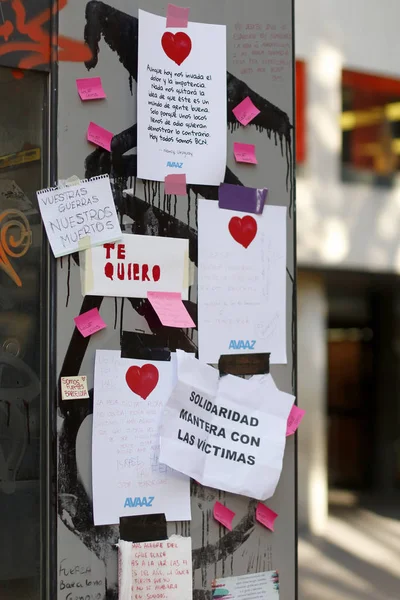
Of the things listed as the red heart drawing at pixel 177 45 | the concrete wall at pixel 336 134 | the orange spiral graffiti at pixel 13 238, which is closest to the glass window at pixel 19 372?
the orange spiral graffiti at pixel 13 238

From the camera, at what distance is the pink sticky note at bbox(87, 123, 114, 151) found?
2.84 metres

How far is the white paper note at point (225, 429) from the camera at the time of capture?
9.68 ft

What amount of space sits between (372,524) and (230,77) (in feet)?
34.4

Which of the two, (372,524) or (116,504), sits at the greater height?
(116,504)

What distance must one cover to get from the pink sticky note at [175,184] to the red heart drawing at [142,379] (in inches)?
22.2

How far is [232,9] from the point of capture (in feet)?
10.4

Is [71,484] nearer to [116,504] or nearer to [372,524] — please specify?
[116,504]

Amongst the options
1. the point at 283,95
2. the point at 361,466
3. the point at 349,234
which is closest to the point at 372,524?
the point at 361,466

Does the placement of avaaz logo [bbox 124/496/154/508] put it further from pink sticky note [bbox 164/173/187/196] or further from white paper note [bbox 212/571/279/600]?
pink sticky note [bbox 164/173/187/196]

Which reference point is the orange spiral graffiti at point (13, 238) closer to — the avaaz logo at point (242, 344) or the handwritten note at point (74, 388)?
the handwritten note at point (74, 388)

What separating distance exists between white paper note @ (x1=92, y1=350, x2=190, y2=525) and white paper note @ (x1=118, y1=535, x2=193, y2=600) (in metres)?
0.09

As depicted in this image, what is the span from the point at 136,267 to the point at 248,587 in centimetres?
113

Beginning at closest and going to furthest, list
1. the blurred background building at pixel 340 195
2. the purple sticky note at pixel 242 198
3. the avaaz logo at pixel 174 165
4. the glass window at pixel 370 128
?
1. the avaaz logo at pixel 174 165
2. the purple sticky note at pixel 242 198
3. the blurred background building at pixel 340 195
4. the glass window at pixel 370 128

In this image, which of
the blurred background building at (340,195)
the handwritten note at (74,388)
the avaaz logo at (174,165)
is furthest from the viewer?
the blurred background building at (340,195)
